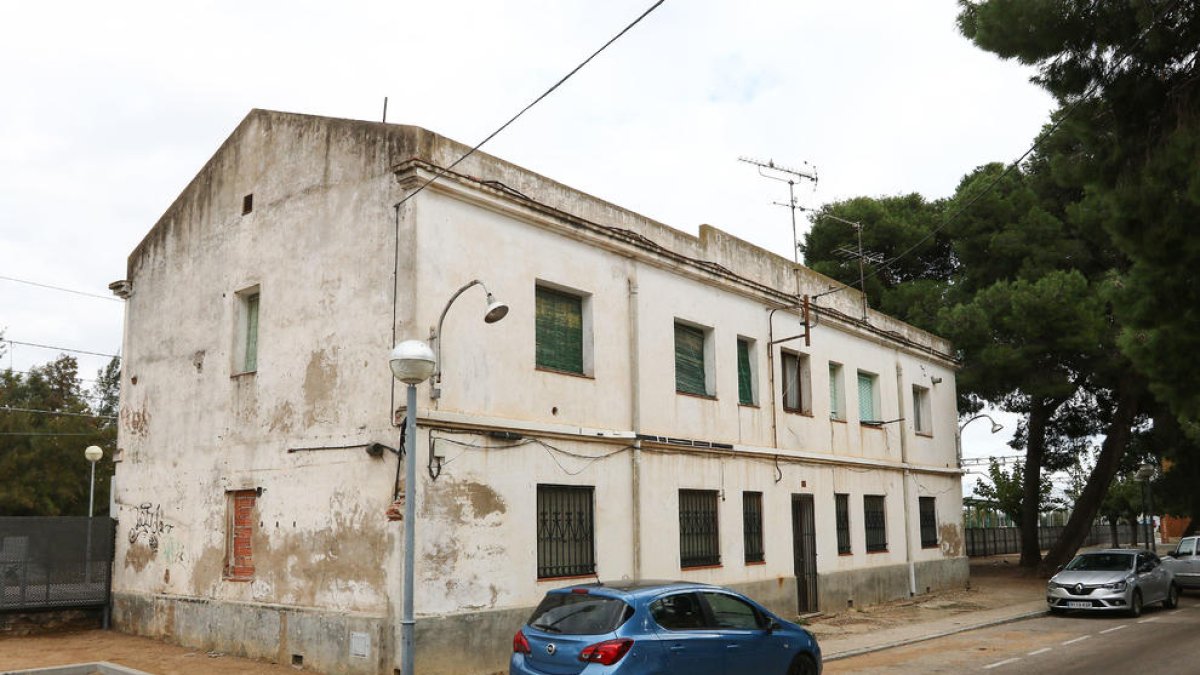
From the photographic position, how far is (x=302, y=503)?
13.2 metres

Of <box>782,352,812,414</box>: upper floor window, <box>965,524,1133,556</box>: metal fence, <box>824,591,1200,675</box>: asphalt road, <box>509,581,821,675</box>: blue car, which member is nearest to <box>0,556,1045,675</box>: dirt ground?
<box>824,591,1200,675</box>: asphalt road

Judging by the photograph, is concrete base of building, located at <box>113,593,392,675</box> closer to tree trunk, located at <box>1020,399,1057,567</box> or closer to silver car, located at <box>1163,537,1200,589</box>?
silver car, located at <box>1163,537,1200,589</box>

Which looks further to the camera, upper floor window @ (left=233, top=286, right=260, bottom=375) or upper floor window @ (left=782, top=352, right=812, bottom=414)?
upper floor window @ (left=782, top=352, right=812, bottom=414)

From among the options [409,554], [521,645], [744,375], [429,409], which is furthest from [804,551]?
[409,554]

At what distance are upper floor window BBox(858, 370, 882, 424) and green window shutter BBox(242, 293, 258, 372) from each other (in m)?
14.3

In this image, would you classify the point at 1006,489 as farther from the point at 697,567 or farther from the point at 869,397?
the point at 697,567

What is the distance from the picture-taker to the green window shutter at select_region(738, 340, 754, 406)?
61.7 ft

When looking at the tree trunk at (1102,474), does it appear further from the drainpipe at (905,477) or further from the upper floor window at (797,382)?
the upper floor window at (797,382)

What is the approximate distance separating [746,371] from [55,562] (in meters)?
13.1

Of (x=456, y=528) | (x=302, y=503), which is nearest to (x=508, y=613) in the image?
(x=456, y=528)

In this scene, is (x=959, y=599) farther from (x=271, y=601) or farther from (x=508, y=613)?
(x=271, y=601)

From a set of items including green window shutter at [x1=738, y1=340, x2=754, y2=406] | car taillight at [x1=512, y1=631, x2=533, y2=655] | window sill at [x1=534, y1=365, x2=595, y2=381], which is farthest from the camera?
green window shutter at [x1=738, y1=340, x2=754, y2=406]

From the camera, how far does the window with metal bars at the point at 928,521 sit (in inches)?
973

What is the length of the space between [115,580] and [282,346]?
6216 millimetres
